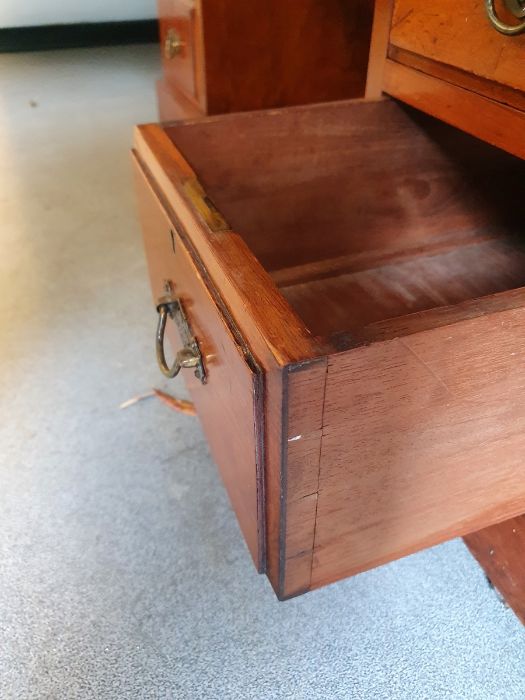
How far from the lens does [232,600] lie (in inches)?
24.2

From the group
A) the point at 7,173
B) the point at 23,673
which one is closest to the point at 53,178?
the point at 7,173

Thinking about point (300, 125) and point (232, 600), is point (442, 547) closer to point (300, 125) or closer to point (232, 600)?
point (232, 600)

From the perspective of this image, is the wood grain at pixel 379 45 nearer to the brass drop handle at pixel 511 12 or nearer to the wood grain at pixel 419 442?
the brass drop handle at pixel 511 12

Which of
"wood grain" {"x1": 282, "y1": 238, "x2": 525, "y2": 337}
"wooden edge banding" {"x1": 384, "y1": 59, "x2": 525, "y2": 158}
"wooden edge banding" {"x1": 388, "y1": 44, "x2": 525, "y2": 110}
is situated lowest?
"wood grain" {"x1": 282, "y1": 238, "x2": 525, "y2": 337}

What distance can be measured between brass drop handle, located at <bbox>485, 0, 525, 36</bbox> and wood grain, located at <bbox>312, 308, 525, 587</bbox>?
20 cm

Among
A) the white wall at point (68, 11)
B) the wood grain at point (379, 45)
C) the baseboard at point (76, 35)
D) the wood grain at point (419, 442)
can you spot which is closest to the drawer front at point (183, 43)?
the wood grain at point (379, 45)

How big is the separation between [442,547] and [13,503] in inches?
19.5

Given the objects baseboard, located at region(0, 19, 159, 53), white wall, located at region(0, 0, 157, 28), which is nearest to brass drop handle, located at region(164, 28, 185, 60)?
white wall, located at region(0, 0, 157, 28)

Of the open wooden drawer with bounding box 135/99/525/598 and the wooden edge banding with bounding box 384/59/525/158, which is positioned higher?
the wooden edge banding with bounding box 384/59/525/158

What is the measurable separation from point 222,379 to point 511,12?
1.03ft

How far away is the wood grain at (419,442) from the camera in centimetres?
33

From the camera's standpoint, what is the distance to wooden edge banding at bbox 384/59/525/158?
0.46 metres

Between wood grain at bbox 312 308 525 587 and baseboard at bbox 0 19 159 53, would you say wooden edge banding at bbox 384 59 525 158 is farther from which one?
baseboard at bbox 0 19 159 53

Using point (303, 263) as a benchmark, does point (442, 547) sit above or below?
below
